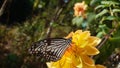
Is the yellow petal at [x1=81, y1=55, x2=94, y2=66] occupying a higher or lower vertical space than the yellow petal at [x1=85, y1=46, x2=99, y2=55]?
lower

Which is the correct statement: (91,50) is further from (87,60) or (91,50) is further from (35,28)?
(35,28)

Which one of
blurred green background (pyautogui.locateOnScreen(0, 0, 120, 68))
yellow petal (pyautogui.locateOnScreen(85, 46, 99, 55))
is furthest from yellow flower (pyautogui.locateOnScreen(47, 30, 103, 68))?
blurred green background (pyautogui.locateOnScreen(0, 0, 120, 68))

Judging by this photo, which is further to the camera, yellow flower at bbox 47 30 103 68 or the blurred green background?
the blurred green background

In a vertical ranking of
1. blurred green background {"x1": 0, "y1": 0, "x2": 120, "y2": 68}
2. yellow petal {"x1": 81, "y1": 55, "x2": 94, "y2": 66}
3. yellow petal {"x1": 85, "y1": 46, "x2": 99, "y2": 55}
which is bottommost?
blurred green background {"x1": 0, "y1": 0, "x2": 120, "y2": 68}

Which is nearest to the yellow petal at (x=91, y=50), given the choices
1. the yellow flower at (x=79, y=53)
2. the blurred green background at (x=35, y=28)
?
the yellow flower at (x=79, y=53)

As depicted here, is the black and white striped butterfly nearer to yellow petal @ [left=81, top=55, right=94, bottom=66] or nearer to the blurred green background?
yellow petal @ [left=81, top=55, right=94, bottom=66]

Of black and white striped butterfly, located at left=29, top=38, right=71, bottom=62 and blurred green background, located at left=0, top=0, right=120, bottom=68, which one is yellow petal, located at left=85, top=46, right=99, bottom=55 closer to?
black and white striped butterfly, located at left=29, top=38, right=71, bottom=62

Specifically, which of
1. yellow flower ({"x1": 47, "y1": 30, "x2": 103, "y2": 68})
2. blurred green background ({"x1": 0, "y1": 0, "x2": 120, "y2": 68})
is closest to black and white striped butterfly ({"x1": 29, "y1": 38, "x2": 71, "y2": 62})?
yellow flower ({"x1": 47, "y1": 30, "x2": 103, "y2": 68})

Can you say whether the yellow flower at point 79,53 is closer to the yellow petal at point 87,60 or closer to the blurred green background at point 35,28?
the yellow petal at point 87,60
